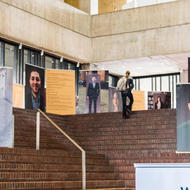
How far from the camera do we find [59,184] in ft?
40.3

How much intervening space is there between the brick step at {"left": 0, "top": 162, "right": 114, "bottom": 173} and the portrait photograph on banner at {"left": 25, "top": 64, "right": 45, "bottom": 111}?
623 centimetres

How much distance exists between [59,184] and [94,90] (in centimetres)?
1064

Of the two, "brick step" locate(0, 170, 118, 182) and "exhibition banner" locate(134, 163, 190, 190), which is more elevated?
"exhibition banner" locate(134, 163, 190, 190)

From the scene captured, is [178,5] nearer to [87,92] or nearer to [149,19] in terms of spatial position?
[149,19]

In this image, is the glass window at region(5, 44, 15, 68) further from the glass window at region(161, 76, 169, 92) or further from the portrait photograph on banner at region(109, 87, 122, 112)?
the glass window at region(161, 76, 169, 92)

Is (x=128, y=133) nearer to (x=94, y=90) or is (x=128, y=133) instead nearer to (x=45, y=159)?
(x=45, y=159)

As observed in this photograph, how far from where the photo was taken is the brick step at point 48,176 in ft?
37.4

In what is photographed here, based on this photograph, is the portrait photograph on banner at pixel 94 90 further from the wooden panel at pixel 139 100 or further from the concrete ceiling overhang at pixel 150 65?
the concrete ceiling overhang at pixel 150 65

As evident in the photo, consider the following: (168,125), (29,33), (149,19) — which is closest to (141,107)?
(149,19)

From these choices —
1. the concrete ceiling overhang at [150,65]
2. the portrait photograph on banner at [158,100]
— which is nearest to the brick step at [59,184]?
the portrait photograph on banner at [158,100]

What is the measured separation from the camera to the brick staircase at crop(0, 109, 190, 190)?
1259cm

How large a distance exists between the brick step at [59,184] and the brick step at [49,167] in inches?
25.1

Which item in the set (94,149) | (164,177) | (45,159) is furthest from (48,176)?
(164,177)

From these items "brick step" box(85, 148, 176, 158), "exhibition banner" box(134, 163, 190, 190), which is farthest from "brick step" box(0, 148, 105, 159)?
"exhibition banner" box(134, 163, 190, 190)
